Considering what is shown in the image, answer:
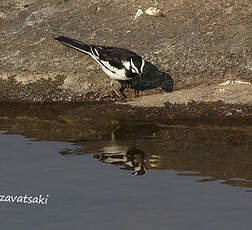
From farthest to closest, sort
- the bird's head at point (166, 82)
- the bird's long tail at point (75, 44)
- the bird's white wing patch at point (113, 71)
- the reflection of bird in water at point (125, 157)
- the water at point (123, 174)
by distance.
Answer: the bird's long tail at point (75, 44), the bird's head at point (166, 82), the bird's white wing patch at point (113, 71), the reflection of bird in water at point (125, 157), the water at point (123, 174)

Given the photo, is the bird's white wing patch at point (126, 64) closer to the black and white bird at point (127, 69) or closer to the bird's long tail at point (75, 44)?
the black and white bird at point (127, 69)

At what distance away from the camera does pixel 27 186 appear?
10398 millimetres

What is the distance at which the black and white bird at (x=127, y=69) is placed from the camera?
1508 centimetres

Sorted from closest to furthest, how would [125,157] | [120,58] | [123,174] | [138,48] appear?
[123,174] < [125,157] < [120,58] < [138,48]

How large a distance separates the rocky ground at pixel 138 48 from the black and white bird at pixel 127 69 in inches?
8.0

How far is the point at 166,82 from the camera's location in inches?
628

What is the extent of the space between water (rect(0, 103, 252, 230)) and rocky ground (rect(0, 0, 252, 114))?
158 centimetres

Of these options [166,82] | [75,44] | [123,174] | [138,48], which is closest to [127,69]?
[166,82]

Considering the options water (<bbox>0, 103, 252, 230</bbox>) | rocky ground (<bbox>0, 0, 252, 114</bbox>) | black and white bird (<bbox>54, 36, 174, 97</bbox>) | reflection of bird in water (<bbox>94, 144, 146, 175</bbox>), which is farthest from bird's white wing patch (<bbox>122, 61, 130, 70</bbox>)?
reflection of bird in water (<bbox>94, 144, 146, 175</bbox>)

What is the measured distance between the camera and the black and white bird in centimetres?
1508

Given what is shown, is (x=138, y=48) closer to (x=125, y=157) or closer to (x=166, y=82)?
(x=166, y=82)

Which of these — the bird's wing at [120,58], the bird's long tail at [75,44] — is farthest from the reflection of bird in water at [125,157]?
the bird's long tail at [75,44]

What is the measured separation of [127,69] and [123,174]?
177 inches

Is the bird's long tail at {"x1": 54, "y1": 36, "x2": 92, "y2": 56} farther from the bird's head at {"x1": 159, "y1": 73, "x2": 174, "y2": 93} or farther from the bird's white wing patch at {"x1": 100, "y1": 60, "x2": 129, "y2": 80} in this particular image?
the bird's head at {"x1": 159, "y1": 73, "x2": 174, "y2": 93}
